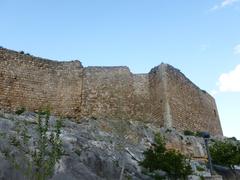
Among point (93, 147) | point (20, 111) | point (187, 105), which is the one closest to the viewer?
point (93, 147)

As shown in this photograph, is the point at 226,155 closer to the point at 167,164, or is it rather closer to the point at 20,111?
Answer: the point at 167,164

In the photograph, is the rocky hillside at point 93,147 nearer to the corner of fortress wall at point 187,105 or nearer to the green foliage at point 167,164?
the green foliage at point 167,164

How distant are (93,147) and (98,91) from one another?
1083 cm

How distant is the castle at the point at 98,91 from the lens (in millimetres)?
25047

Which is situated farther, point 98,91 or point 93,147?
point 98,91

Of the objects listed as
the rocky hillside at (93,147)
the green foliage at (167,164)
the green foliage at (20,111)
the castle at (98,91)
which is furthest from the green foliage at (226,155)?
the green foliage at (20,111)

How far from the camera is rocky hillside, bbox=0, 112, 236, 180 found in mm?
13391

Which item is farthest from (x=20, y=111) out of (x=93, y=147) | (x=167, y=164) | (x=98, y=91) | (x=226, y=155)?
(x=226, y=155)

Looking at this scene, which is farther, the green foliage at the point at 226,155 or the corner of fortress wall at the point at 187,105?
the corner of fortress wall at the point at 187,105

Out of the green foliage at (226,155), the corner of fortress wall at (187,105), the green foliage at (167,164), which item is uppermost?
the corner of fortress wall at (187,105)

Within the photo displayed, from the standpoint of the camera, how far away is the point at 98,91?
28.1 metres

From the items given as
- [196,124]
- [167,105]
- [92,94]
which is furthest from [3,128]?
[196,124]

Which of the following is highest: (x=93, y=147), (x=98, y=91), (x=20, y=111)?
(x=98, y=91)

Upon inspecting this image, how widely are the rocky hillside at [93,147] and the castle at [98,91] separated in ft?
9.81
